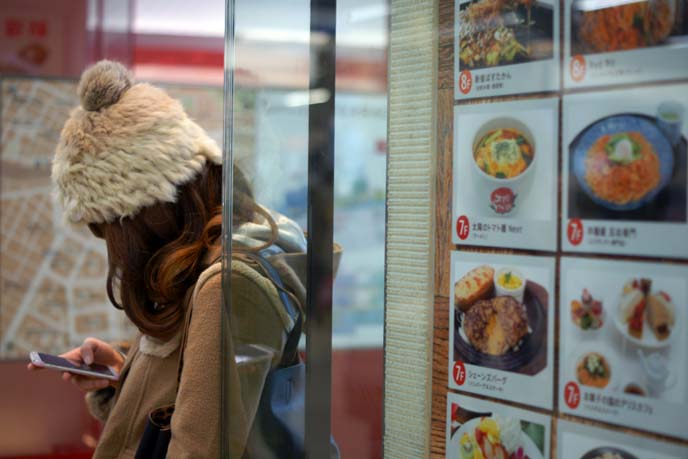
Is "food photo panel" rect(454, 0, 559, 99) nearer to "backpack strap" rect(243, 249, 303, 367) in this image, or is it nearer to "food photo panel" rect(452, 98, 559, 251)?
"food photo panel" rect(452, 98, 559, 251)

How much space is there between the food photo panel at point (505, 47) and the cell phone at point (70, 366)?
1.27 m

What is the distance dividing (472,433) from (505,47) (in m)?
0.48

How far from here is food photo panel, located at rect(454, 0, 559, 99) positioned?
0.90 metres

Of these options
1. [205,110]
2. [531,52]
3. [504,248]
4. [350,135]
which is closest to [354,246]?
[350,135]

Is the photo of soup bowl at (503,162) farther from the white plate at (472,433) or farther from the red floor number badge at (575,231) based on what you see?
the white plate at (472,433)

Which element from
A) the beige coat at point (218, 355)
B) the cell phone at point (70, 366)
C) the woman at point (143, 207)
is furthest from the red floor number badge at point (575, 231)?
the cell phone at point (70, 366)

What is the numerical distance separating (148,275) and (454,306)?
88 cm

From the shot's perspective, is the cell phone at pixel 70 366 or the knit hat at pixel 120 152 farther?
the cell phone at pixel 70 366

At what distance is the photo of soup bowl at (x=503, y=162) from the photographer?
36.6 inches

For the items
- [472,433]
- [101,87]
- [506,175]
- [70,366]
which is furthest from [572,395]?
[70,366]

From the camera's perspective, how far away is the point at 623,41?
0.83 m

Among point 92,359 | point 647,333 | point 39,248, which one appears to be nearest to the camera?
point 647,333

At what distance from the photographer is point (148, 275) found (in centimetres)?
170

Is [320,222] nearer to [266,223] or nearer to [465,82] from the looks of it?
[266,223]
